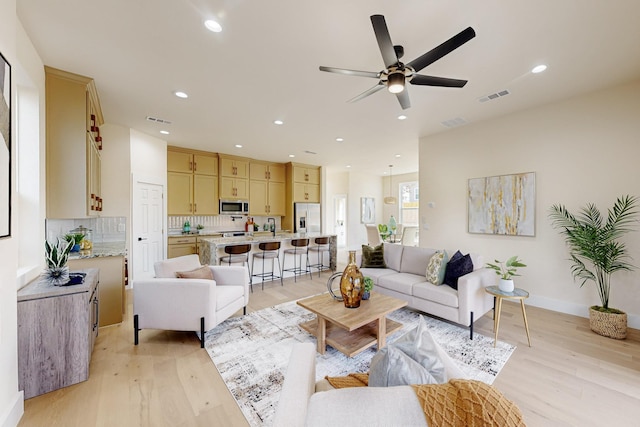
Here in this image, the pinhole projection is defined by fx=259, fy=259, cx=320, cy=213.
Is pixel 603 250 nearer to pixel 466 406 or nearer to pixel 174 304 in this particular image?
pixel 466 406

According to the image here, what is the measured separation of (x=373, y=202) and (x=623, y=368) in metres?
8.41

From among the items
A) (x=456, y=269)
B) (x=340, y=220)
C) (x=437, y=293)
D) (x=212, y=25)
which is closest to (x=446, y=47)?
(x=212, y=25)

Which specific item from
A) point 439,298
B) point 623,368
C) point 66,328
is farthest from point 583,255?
point 66,328

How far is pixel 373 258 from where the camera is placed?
411cm

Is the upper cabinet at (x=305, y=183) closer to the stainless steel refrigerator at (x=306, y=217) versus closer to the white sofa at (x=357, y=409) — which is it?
the stainless steel refrigerator at (x=306, y=217)

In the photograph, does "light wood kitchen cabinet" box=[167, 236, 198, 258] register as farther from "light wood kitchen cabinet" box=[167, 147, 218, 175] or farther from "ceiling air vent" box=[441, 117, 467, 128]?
"ceiling air vent" box=[441, 117, 467, 128]

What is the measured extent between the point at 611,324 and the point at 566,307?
0.70 metres

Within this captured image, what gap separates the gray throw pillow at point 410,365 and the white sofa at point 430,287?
2032 millimetres

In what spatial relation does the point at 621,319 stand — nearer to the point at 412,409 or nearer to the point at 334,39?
the point at 412,409

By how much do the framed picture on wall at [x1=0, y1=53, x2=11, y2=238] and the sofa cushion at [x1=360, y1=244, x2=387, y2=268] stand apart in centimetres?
374

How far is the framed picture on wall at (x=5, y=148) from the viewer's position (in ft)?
5.22

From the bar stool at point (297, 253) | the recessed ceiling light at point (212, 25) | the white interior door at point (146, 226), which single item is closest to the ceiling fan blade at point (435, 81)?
the recessed ceiling light at point (212, 25)

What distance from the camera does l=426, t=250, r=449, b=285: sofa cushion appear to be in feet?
10.6

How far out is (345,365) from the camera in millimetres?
2316
